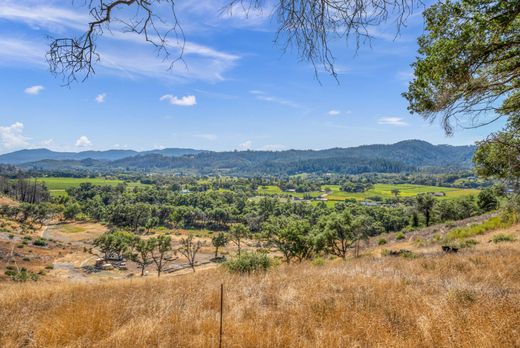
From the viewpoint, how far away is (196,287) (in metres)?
5.87

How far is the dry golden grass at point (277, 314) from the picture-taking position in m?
3.30

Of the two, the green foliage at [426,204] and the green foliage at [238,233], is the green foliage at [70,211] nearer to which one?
the green foliage at [238,233]

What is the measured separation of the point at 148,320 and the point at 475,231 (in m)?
23.1

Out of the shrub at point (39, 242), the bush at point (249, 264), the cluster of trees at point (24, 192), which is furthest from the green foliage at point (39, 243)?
the cluster of trees at point (24, 192)

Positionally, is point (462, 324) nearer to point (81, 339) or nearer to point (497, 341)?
point (497, 341)

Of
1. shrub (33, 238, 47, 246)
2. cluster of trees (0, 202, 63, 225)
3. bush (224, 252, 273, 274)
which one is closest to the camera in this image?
bush (224, 252, 273, 274)

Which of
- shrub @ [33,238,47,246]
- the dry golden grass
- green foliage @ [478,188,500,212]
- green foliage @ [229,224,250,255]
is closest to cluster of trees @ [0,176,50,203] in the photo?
shrub @ [33,238,47,246]

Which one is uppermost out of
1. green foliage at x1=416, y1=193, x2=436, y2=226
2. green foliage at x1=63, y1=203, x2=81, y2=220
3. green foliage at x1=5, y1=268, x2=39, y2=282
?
green foliage at x1=416, y1=193, x2=436, y2=226

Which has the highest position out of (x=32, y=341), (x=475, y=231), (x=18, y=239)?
(x=32, y=341)

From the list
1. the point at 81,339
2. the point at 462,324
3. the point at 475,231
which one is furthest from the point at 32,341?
the point at 475,231

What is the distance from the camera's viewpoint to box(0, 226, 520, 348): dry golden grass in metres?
3.30

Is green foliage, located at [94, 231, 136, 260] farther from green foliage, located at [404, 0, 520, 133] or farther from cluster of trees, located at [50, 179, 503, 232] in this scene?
green foliage, located at [404, 0, 520, 133]

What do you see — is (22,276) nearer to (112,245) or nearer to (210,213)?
(112,245)

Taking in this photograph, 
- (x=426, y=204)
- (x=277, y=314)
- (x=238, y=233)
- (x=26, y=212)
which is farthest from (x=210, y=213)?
(x=277, y=314)
